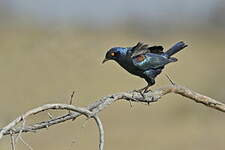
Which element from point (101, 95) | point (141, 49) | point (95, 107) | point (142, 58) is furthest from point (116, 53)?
point (101, 95)

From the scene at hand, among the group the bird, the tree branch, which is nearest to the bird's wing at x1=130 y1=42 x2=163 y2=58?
the bird

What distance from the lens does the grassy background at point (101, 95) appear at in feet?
36.0

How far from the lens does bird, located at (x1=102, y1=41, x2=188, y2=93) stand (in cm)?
500

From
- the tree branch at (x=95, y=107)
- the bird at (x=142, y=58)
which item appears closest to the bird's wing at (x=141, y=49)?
the bird at (x=142, y=58)

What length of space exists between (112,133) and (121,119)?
3.46ft

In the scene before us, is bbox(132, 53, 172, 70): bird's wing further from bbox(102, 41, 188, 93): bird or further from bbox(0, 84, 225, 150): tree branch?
bbox(0, 84, 225, 150): tree branch

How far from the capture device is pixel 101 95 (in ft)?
46.4

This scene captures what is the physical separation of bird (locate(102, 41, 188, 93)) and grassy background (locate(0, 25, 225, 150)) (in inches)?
104

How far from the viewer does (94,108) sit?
148 inches

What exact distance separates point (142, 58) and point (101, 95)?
8928 mm

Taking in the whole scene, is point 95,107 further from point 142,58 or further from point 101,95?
point 101,95

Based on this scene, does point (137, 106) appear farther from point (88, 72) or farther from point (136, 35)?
point (136, 35)

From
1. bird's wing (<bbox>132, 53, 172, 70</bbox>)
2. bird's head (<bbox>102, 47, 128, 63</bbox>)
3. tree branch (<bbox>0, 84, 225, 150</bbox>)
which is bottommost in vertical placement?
tree branch (<bbox>0, 84, 225, 150</bbox>)

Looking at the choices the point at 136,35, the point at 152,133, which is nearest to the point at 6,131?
the point at 152,133
